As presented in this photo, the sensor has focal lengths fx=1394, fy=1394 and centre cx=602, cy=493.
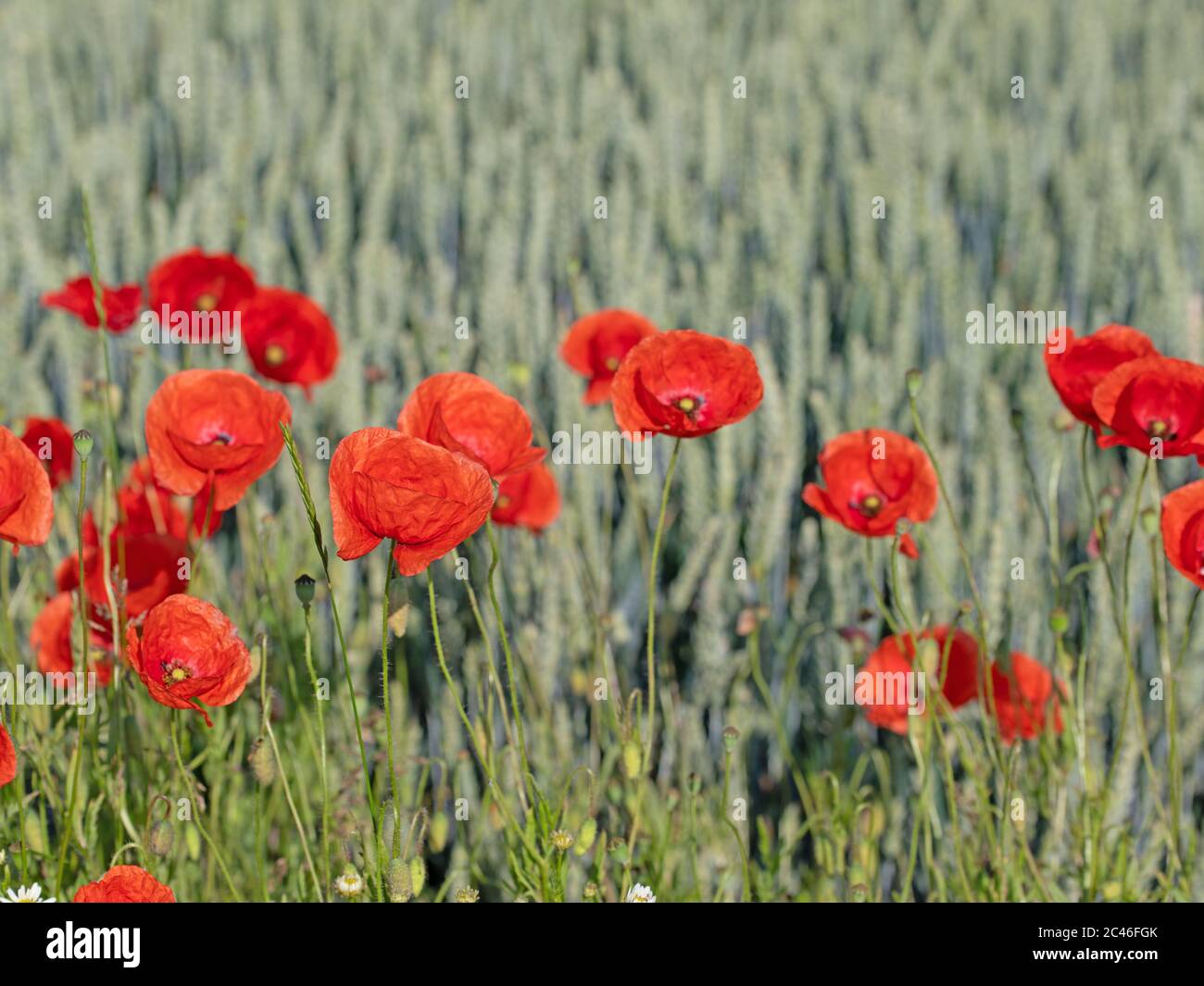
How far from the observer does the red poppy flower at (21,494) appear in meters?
0.83

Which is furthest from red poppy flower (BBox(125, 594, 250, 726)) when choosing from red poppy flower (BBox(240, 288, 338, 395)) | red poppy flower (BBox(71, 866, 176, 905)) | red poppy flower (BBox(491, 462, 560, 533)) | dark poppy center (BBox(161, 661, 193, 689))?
red poppy flower (BBox(240, 288, 338, 395))

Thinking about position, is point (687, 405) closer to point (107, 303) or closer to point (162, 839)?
Result: point (162, 839)

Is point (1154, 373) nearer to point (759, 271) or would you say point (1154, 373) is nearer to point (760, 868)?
point (760, 868)

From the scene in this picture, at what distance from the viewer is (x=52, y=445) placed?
1.14 metres

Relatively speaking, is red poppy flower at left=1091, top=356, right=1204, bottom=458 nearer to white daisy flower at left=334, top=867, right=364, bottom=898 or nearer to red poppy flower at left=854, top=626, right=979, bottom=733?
red poppy flower at left=854, top=626, right=979, bottom=733

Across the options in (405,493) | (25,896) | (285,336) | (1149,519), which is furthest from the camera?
(285,336)

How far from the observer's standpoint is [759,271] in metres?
1.71

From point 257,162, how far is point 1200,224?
1373 mm

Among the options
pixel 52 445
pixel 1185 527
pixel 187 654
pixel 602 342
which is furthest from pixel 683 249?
pixel 187 654

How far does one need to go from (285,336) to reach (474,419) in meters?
0.40

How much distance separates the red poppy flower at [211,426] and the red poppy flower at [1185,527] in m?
0.58

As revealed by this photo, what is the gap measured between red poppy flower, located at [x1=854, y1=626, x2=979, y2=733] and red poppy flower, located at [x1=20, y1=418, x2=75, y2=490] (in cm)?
66

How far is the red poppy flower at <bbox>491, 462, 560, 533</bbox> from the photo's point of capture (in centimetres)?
114
